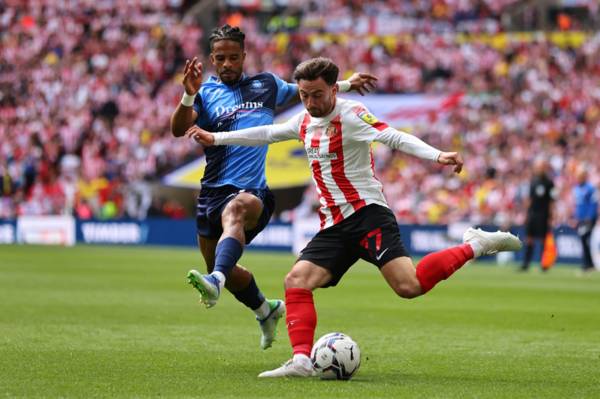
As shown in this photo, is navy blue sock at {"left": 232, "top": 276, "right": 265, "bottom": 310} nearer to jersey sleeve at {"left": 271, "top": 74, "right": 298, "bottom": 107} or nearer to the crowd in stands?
jersey sleeve at {"left": 271, "top": 74, "right": 298, "bottom": 107}

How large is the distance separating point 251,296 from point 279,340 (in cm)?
132

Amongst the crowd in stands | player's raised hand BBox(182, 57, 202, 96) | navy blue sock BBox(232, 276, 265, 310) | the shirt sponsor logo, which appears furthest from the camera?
the crowd in stands

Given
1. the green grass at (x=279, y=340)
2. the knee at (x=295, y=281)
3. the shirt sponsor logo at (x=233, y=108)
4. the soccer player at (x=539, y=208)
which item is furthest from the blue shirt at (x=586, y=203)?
the knee at (x=295, y=281)

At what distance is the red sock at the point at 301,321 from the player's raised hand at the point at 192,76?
5.94ft

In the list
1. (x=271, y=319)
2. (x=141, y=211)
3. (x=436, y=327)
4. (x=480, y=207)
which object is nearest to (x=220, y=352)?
(x=271, y=319)

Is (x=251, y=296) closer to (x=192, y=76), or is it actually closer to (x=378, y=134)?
(x=192, y=76)

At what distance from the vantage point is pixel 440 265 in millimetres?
8336

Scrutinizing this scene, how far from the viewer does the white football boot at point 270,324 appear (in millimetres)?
9836

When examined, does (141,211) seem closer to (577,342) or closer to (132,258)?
(132,258)

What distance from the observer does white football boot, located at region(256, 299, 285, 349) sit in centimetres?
984

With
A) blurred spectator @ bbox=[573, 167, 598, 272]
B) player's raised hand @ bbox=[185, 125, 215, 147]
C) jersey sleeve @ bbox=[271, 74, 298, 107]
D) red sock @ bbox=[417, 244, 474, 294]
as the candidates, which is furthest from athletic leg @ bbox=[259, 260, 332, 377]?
blurred spectator @ bbox=[573, 167, 598, 272]

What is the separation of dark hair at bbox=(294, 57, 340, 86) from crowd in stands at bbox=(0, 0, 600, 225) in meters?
22.5

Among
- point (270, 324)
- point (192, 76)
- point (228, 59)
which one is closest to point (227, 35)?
point (228, 59)

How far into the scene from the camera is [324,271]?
839 cm
